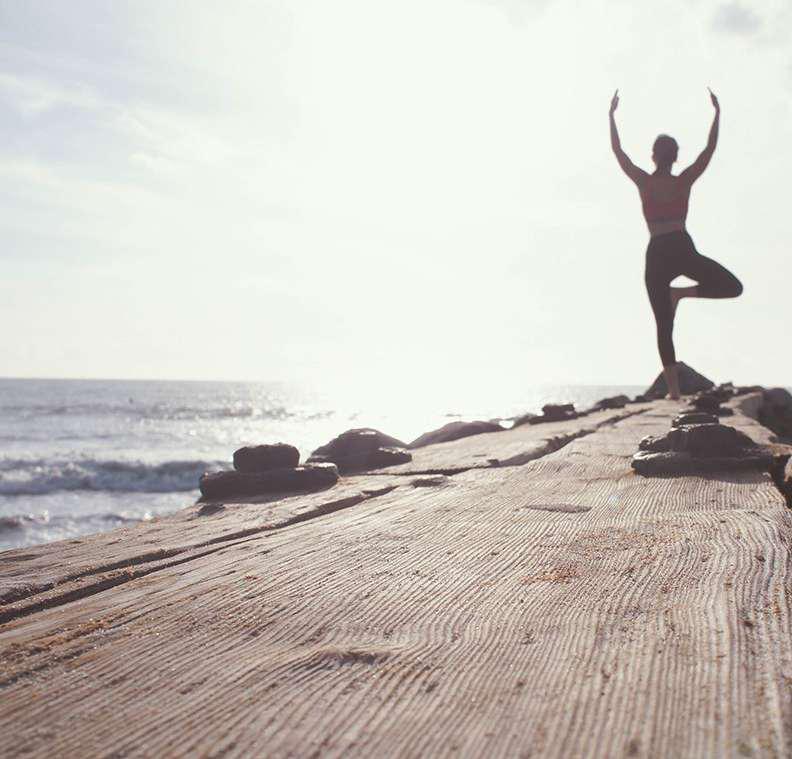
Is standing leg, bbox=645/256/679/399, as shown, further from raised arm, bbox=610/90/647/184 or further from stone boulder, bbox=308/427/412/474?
stone boulder, bbox=308/427/412/474

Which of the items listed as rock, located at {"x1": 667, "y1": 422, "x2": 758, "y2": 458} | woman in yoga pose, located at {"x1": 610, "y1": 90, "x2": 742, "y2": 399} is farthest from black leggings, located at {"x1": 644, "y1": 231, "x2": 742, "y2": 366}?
rock, located at {"x1": 667, "y1": 422, "x2": 758, "y2": 458}

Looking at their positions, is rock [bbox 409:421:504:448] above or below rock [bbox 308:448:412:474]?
above

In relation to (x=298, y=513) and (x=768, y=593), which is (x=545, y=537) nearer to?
(x=768, y=593)

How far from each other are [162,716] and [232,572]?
641 millimetres

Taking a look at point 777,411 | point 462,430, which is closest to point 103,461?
point 777,411

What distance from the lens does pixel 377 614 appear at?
128 cm

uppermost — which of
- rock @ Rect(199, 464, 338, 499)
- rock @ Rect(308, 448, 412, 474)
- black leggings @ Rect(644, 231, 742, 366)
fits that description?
black leggings @ Rect(644, 231, 742, 366)

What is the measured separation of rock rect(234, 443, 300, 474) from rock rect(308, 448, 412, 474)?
49 cm

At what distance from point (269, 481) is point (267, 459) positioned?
0.19 meters

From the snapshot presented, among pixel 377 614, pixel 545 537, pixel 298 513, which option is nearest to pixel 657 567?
pixel 545 537

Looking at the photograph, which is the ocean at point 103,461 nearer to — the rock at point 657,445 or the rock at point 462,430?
the rock at point 657,445

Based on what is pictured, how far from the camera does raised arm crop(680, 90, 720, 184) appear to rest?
21.6 feet

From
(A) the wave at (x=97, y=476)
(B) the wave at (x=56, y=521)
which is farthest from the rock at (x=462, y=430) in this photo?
(A) the wave at (x=97, y=476)

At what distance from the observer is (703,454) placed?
278 cm
